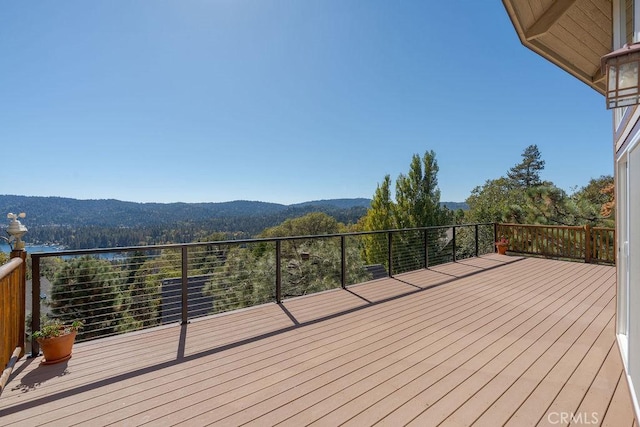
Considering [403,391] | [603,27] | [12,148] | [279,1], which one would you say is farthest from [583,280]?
[12,148]

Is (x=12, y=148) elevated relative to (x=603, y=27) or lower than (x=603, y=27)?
elevated

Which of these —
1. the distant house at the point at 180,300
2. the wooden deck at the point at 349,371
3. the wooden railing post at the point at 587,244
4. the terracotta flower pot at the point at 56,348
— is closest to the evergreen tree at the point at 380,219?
the wooden railing post at the point at 587,244

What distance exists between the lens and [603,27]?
2.91 m

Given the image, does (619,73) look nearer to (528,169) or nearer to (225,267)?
(225,267)

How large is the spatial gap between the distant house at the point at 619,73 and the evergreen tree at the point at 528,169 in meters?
29.3

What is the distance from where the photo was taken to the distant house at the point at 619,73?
5.24 ft

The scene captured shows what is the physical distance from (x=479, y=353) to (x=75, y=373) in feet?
10.6

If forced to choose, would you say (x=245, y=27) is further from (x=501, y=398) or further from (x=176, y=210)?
(x=176, y=210)

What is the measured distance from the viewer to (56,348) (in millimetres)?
2389

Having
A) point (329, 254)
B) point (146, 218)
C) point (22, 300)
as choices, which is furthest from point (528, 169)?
point (146, 218)

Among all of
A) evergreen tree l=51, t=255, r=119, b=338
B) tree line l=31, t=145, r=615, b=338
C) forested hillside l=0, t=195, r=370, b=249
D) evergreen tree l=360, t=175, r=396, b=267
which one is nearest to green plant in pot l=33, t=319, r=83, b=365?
evergreen tree l=51, t=255, r=119, b=338

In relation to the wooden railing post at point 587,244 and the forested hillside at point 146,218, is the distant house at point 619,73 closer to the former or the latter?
the wooden railing post at point 587,244

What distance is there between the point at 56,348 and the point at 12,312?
44 cm

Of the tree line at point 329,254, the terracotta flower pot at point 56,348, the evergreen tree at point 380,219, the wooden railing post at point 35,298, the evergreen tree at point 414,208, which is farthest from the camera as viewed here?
the evergreen tree at point 380,219
